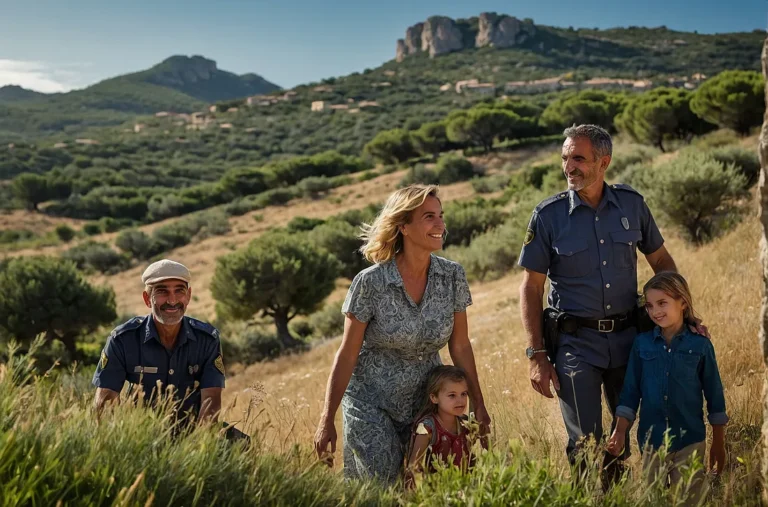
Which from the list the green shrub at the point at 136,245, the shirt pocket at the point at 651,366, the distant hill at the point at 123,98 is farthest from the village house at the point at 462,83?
the shirt pocket at the point at 651,366

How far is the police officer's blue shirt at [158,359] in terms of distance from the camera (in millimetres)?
3248

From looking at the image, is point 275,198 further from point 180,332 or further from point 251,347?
point 180,332

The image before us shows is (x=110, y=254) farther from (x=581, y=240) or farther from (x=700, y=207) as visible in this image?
(x=581, y=240)

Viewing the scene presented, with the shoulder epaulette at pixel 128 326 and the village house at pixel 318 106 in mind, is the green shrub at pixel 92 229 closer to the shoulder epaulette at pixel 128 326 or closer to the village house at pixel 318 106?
the shoulder epaulette at pixel 128 326

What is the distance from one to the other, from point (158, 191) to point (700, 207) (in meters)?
50.1

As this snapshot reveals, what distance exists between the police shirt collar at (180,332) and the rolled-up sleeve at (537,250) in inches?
69.6

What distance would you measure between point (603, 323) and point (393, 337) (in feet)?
3.45

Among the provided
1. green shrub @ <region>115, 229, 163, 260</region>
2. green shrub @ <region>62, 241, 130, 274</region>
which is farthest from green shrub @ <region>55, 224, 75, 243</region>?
green shrub @ <region>115, 229, 163, 260</region>

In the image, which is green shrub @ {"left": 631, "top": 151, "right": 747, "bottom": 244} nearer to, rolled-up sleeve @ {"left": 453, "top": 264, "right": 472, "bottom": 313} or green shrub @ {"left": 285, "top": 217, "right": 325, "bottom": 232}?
rolled-up sleeve @ {"left": 453, "top": 264, "right": 472, "bottom": 313}

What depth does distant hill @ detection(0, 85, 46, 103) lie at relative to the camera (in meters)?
131

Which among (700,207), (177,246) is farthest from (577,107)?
(700,207)

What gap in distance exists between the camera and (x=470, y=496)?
1.95 meters

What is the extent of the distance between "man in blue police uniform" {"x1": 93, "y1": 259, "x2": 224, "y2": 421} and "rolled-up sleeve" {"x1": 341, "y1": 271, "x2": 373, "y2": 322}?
0.87 metres

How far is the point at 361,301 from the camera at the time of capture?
9.94ft
